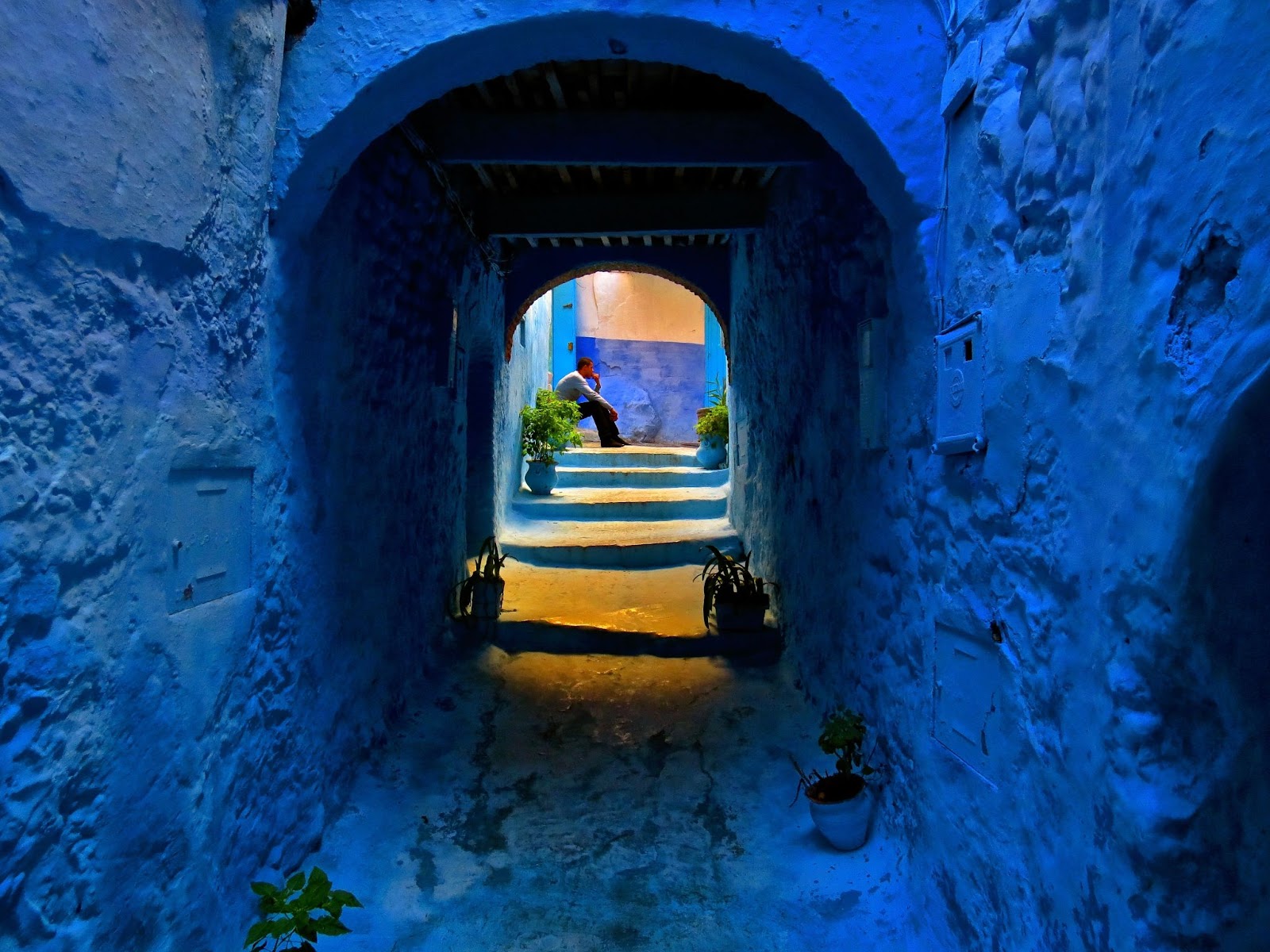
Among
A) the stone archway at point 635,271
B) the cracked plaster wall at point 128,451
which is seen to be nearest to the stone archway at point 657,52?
the cracked plaster wall at point 128,451

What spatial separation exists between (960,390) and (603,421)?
8.80 meters

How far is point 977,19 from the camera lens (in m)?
1.74

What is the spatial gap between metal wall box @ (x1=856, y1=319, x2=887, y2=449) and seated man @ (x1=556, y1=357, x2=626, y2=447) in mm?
7267

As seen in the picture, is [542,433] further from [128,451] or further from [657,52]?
[128,451]

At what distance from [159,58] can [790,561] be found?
3.16 meters

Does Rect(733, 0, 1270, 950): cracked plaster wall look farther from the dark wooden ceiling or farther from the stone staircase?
the stone staircase

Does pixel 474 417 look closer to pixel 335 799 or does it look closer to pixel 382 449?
pixel 382 449

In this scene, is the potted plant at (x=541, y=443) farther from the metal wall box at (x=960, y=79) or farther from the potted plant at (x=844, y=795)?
the metal wall box at (x=960, y=79)

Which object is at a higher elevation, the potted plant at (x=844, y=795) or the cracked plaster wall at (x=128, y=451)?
the cracked plaster wall at (x=128, y=451)

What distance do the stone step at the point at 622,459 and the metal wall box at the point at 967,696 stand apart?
23.2 feet

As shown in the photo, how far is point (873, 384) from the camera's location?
245cm

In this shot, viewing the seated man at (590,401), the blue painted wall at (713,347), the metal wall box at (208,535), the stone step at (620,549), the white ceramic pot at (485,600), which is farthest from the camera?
the blue painted wall at (713,347)

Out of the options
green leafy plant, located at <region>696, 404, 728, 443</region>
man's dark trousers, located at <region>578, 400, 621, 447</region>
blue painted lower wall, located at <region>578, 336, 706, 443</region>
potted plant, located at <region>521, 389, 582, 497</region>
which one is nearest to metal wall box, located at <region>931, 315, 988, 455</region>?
potted plant, located at <region>521, 389, 582, 497</region>

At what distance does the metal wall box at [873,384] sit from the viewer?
7.84ft
